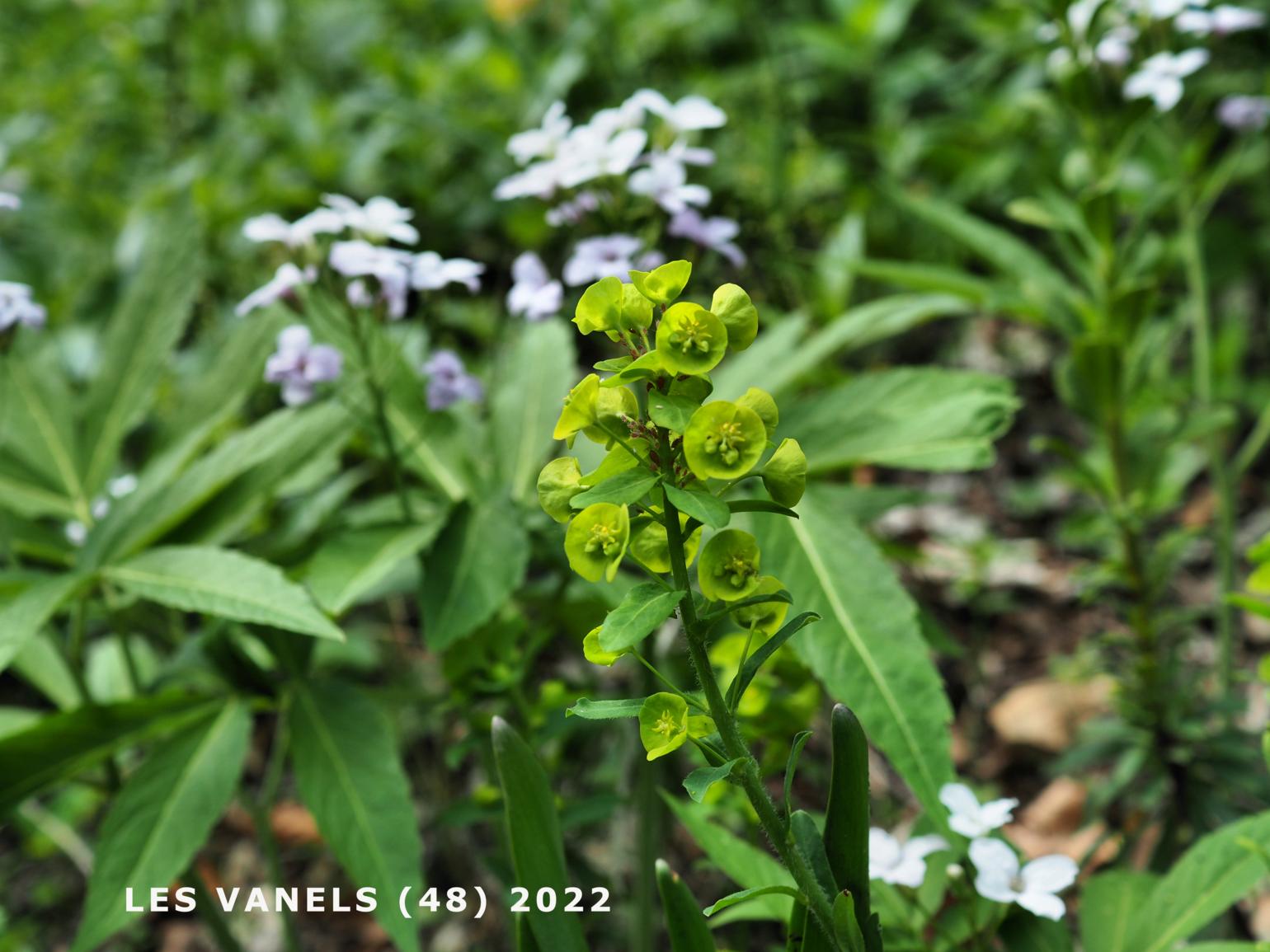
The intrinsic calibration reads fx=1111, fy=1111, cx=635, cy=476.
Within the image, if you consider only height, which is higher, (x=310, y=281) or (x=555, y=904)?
(x=310, y=281)

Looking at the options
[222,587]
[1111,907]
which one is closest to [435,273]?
[222,587]

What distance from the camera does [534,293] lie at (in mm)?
1459

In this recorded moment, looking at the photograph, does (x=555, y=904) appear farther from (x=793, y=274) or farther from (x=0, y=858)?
(x=0, y=858)

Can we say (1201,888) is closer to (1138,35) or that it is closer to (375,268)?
(375,268)

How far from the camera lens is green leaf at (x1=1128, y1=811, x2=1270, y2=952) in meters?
1.08

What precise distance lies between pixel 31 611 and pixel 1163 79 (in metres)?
1.62

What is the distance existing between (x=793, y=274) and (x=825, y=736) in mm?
980

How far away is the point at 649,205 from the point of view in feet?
4.97

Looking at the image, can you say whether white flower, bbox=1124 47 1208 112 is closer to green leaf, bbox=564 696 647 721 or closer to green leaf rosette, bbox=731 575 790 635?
green leaf rosette, bbox=731 575 790 635

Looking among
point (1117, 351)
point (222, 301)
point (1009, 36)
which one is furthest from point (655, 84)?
point (1117, 351)

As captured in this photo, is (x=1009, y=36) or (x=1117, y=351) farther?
(x=1009, y=36)

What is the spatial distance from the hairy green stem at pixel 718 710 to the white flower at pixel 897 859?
247mm

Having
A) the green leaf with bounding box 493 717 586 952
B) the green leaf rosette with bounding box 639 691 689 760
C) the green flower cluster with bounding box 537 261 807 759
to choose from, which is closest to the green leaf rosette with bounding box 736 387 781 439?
the green flower cluster with bounding box 537 261 807 759

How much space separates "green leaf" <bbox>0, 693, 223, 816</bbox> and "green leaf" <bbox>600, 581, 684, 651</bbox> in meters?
0.92
